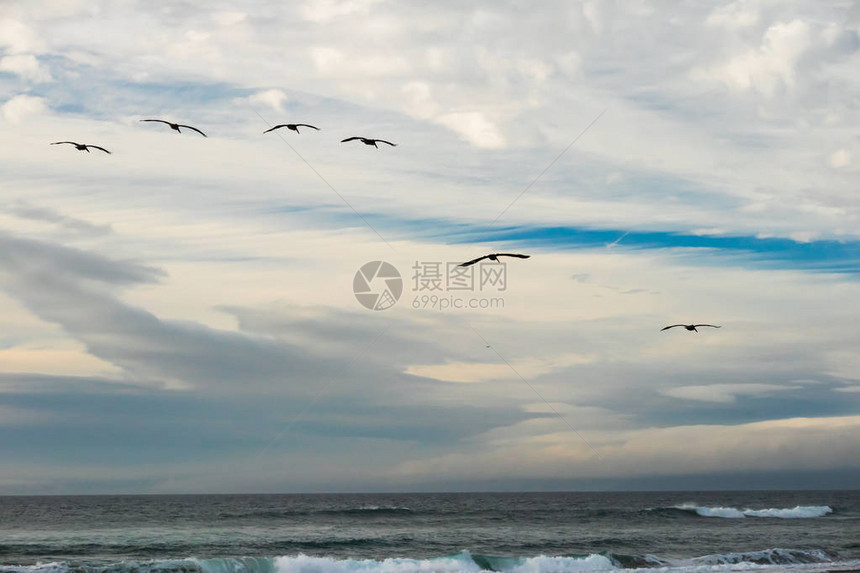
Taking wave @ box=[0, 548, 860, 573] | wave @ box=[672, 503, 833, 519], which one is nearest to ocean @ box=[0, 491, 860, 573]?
wave @ box=[0, 548, 860, 573]

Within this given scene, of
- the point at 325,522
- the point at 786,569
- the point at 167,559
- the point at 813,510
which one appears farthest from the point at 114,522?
the point at 813,510

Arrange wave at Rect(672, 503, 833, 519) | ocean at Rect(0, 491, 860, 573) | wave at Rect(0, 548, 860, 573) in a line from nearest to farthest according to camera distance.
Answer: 1. wave at Rect(0, 548, 860, 573)
2. ocean at Rect(0, 491, 860, 573)
3. wave at Rect(672, 503, 833, 519)

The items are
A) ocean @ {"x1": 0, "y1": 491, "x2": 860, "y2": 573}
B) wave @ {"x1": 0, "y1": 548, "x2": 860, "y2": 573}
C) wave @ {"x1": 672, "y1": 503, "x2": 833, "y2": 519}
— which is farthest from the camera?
wave @ {"x1": 672, "y1": 503, "x2": 833, "y2": 519}

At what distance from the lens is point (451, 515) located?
80188 millimetres

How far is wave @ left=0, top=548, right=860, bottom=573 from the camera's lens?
Result: 40438mm

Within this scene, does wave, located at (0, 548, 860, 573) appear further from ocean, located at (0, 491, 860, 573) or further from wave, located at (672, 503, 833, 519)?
wave, located at (672, 503, 833, 519)

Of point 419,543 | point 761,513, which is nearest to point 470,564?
point 419,543

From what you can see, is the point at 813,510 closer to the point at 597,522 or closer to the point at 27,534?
the point at 597,522

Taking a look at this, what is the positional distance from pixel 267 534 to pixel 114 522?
61.6ft

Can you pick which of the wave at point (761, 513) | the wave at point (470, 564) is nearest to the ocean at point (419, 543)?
the wave at point (470, 564)

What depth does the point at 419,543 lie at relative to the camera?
2092 inches

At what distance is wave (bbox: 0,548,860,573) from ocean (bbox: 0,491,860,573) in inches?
3.4

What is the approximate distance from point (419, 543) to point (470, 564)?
10.3 metres

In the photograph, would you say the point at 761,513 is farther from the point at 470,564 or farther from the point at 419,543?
the point at 470,564
